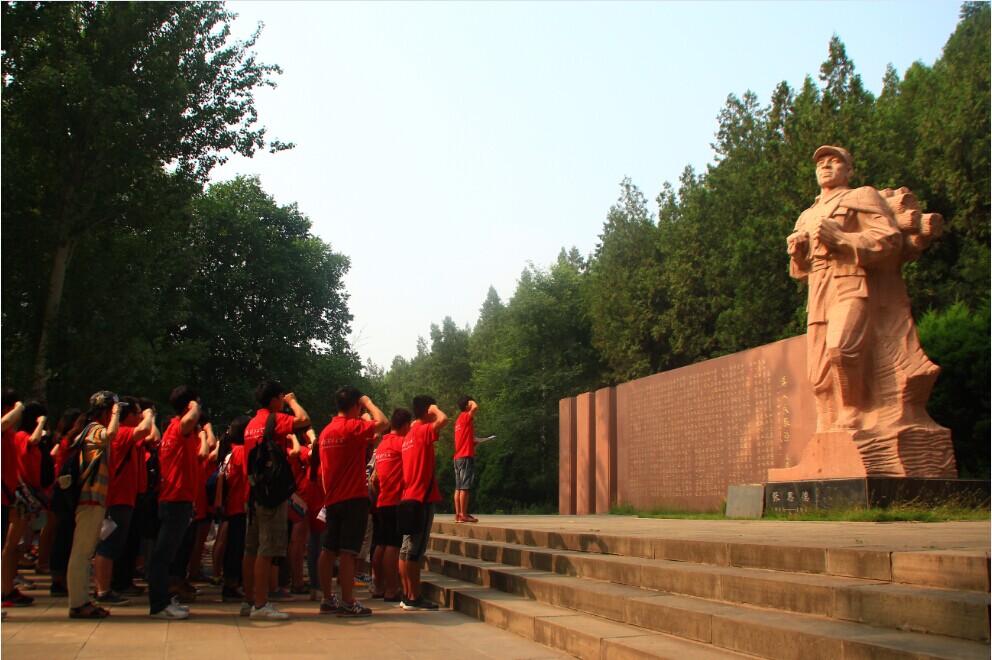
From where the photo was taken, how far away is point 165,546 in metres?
5.89

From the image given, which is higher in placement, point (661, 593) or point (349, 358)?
point (349, 358)

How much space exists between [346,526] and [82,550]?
171cm

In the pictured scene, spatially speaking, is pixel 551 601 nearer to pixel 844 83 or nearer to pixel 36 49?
pixel 36 49

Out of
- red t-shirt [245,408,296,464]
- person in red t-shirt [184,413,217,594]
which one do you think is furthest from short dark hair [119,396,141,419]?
red t-shirt [245,408,296,464]

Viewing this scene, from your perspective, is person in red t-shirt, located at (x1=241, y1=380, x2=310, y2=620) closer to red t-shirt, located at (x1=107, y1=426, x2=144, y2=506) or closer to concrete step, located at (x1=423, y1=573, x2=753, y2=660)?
red t-shirt, located at (x1=107, y1=426, x2=144, y2=506)

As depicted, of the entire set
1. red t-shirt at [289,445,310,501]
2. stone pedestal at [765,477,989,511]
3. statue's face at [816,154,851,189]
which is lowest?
stone pedestal at [765,477,989,511]

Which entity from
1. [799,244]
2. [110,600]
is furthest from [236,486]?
[799,244]

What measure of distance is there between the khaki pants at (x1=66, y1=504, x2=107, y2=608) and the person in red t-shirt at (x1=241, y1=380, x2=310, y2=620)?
3.24 ft

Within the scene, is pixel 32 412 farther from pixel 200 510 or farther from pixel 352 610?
pixel 352 610

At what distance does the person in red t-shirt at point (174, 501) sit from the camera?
5.94 m

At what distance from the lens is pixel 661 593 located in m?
5.23

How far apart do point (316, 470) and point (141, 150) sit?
1057 centimetres

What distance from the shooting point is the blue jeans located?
19.4 feet

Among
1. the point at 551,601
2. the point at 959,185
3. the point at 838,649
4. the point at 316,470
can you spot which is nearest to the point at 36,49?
the point at 316,470
